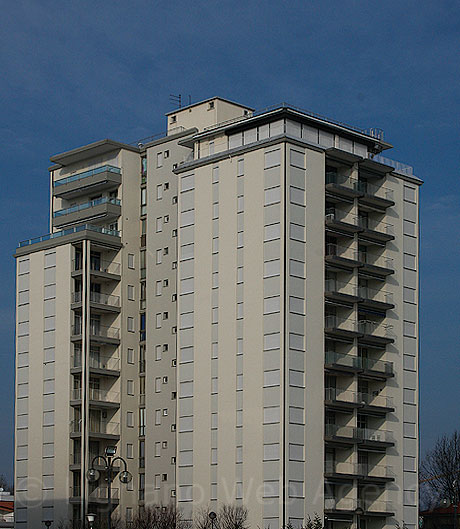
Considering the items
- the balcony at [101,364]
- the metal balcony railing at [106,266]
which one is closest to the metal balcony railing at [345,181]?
the metal balcony railing at [106,266]

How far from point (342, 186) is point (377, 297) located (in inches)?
367

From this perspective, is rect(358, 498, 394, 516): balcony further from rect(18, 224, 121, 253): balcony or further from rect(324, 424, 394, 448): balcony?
rect(18, 224, 121, 253): balcony

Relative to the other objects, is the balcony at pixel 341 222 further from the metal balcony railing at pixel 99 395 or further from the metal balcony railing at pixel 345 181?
the metal balcony railing at pixel 99 395

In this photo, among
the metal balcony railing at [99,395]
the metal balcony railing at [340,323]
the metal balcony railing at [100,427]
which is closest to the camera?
the metal balcony railing at [340,323]

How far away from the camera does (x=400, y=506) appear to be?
83000mm

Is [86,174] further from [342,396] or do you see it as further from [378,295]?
[342,396]

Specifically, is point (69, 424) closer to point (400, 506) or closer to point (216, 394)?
point (216, 394)

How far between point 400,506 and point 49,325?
103 feet

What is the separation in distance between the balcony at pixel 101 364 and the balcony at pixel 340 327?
1909cm

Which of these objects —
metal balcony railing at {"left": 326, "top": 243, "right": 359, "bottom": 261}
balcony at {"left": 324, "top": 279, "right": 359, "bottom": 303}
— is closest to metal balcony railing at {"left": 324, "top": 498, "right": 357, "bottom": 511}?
balcony at {"left": 324, "top": 279, "right": 359, "bottom": 303}

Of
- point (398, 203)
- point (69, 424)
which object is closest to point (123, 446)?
point (69, 424)

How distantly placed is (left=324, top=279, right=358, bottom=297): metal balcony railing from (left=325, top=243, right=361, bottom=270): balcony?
1.22m

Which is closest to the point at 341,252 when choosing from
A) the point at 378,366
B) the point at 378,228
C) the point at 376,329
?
the point at 378,228

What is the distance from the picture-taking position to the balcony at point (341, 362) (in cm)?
7969
